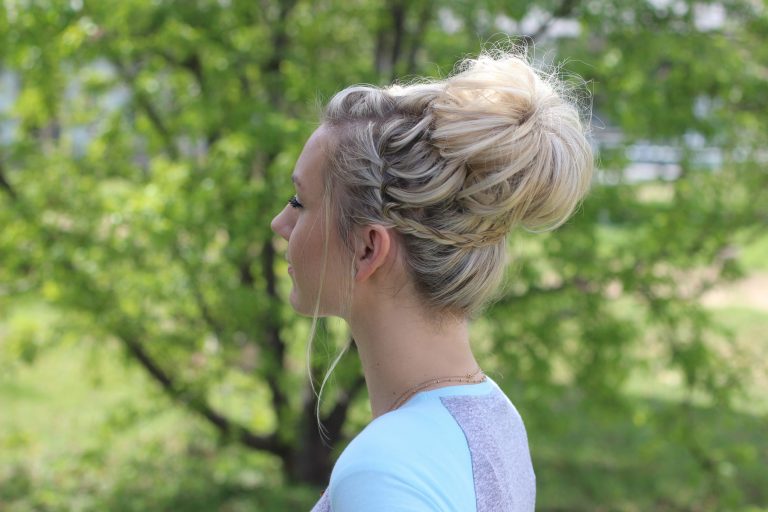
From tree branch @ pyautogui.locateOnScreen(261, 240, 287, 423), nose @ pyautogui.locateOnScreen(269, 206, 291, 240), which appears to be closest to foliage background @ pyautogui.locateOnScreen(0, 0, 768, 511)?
tree branch @ pyautogui.locateOnScreen(261, 240, 287, 423)

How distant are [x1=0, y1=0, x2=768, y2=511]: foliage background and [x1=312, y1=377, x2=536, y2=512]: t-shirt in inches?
108

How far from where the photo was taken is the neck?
141cm

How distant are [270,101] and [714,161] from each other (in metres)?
2.42

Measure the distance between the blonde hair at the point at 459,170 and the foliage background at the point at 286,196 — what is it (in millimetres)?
2603

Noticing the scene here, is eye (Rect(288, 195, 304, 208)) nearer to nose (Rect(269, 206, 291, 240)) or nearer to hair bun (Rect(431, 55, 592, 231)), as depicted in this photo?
nose (Rect(269, 206, 291, 240))

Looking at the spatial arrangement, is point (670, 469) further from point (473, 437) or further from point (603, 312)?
point (473, 437)

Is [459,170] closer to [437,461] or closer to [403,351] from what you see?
[403,351]

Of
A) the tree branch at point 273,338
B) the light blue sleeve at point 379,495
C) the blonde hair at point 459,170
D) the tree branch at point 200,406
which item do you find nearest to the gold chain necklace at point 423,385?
the blonde hair at point 459,170

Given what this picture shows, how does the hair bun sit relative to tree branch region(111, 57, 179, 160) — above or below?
above

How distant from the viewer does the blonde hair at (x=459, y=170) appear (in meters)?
1.39

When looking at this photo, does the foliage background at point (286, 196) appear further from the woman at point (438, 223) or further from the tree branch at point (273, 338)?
the woman at point (438, 223)

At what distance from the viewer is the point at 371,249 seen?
1438mm

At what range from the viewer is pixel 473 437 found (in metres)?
1.33

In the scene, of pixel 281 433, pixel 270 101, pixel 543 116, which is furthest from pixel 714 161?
pixel 543 116
